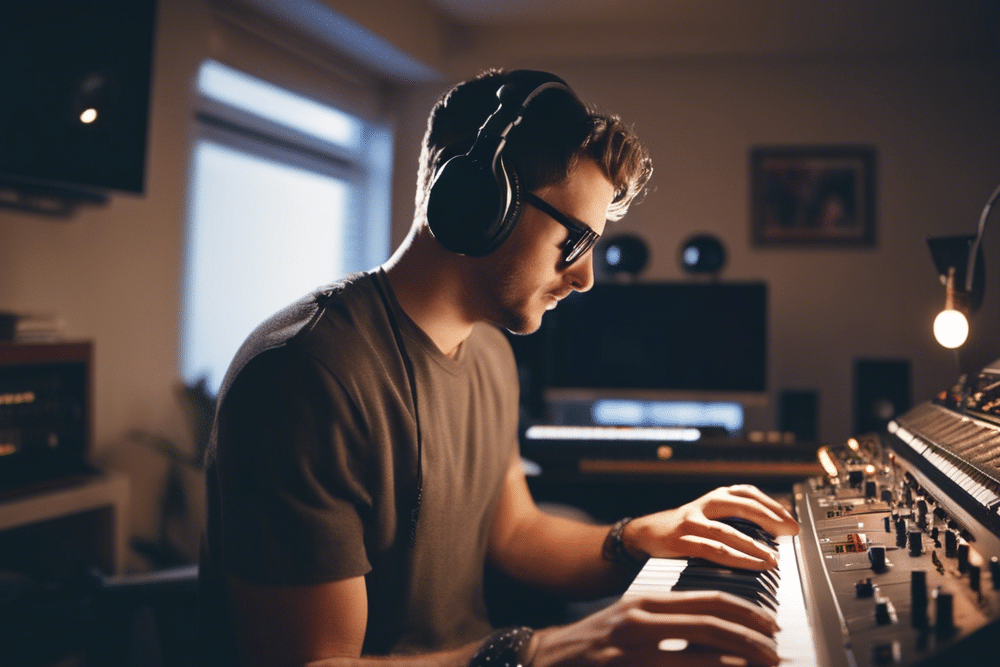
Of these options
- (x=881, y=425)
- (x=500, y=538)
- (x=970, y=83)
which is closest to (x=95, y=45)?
(x=500, y=538)

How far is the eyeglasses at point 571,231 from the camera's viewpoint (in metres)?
1.07

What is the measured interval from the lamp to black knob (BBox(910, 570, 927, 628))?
671 millimetres

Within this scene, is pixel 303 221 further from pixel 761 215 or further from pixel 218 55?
pixel 761 215

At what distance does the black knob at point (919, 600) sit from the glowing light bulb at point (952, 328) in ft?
2.19

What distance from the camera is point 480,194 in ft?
3.21

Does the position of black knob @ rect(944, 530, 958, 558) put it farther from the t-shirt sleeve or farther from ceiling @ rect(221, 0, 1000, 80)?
ceiling @ rect(221, 0, 1000, 80)

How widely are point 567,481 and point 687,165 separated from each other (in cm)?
211

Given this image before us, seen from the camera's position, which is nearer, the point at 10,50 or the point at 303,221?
the point at 10,50

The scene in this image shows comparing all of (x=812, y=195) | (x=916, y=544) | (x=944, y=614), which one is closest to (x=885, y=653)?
(x=944, y=614)

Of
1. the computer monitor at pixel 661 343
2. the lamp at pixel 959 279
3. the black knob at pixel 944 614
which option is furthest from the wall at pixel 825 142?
the black knob at pixel 944 614

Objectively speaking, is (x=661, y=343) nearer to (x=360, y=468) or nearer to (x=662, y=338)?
→ (x=662, y=338)

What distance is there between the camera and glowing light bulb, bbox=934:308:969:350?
1181mm

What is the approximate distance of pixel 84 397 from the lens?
1.99 meters

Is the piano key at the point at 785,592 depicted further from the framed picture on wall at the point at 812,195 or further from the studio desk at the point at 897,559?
Answer: the framed picture on wall at the point at 812,195
